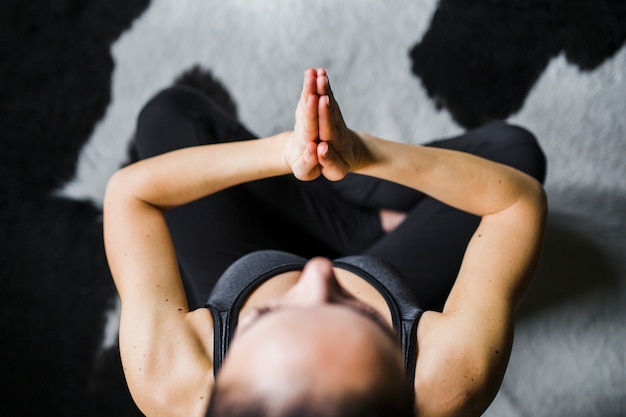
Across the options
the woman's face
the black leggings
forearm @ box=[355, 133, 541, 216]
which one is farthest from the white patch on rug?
the woman's face

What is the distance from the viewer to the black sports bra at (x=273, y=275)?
0.60m

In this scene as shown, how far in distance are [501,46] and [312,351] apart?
0.97 meters

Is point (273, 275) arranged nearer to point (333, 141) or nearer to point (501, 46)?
point (333, 141)

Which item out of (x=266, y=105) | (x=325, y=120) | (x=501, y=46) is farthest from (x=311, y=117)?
(x=501, y=46)

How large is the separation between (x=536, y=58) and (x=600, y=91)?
5.2 inches

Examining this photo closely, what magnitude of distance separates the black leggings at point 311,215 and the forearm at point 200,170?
0.42ft

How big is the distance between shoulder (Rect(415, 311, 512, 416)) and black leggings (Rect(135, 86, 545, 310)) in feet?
0.65

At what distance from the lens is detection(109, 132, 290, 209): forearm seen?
708mm

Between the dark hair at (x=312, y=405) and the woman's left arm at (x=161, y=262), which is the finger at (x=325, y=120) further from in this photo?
the dark hair at (x=312, y=405)

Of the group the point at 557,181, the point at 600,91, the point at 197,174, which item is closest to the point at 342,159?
the point at 197,174

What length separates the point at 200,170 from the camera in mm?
719

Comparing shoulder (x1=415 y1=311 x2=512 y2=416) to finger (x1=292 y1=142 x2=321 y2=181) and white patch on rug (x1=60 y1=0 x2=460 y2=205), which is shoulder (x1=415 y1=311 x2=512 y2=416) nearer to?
finger (x1=292 y1=142 x2=321 y2=181)

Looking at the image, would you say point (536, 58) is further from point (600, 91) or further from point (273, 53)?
point (273, 53)

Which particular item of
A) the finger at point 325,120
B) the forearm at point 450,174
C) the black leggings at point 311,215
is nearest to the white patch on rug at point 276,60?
the black leggings at point 311,215
